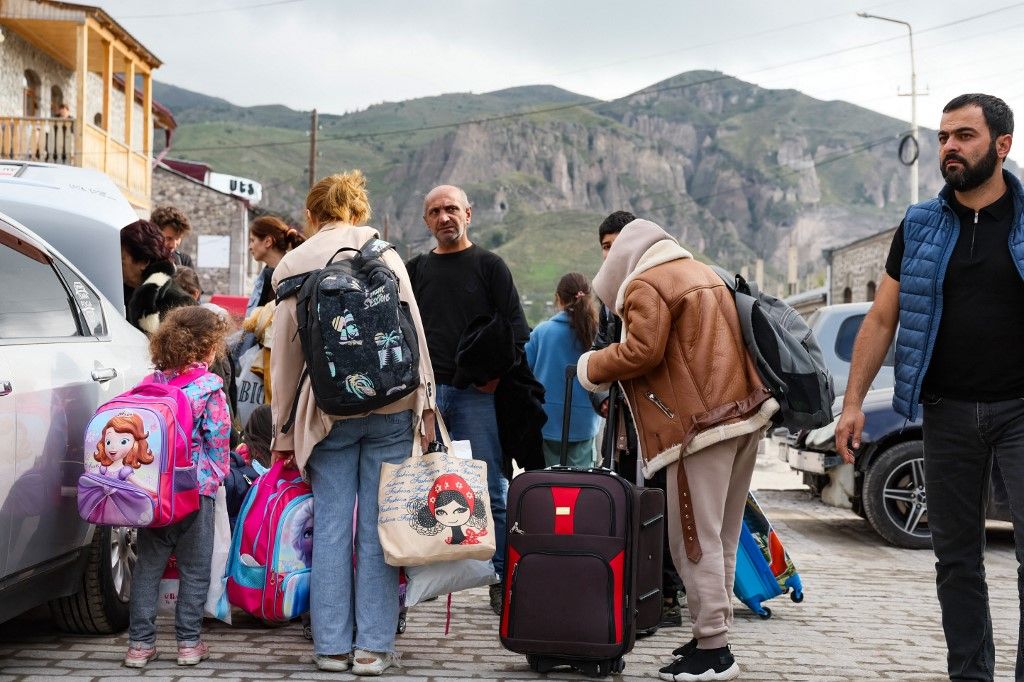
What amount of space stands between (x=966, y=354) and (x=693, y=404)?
1.01 meters

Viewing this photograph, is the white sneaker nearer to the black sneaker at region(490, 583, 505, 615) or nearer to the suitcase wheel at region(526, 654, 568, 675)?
the suitcase wheel at region(526, 654, 568, 675)

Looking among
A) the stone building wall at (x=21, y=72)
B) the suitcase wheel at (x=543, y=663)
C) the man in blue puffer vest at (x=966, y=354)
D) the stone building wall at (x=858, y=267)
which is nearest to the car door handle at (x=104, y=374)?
the suitcase wheel at (x=543, y=663)

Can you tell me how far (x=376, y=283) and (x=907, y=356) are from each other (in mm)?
1986

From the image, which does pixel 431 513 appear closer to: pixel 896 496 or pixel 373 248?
pixel 373 248

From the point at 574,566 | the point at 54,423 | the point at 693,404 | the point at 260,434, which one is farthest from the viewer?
the point at 260,434

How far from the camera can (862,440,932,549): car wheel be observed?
30.9 feet

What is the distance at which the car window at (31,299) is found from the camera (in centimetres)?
445

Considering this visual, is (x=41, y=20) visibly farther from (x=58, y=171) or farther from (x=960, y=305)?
(x=960, y=305)

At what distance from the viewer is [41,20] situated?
75.9 feet

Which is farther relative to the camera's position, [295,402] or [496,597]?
A: [496,597]

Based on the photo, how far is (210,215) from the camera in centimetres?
4100

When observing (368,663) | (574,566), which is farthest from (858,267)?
(368,663)

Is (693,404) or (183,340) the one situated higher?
(183,340)

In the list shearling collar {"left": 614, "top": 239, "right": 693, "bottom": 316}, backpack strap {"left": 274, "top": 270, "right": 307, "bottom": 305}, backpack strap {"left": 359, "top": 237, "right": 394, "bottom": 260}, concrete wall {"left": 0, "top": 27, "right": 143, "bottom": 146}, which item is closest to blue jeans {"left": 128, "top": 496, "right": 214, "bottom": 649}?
backpack strap {"left": 274, "top": 270, "right": 307, "bottom": 305}
